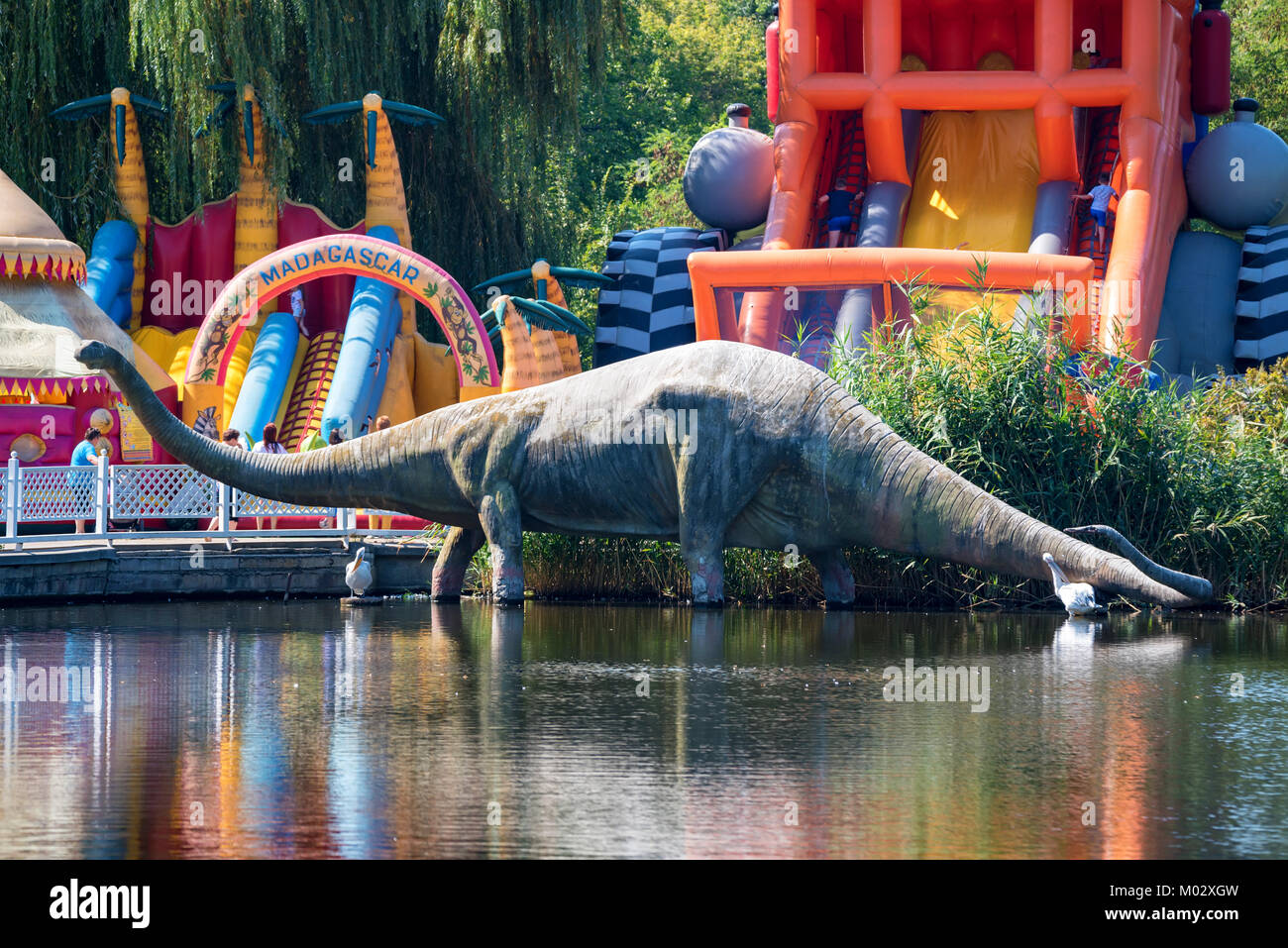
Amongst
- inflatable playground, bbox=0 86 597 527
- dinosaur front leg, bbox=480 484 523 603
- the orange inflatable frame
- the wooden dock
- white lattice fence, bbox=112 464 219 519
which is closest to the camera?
dinosaur front leg, bbox=480 484 523 603

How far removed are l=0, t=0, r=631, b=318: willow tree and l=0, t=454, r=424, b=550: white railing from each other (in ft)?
25.9

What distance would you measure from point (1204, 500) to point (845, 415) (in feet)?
12.5

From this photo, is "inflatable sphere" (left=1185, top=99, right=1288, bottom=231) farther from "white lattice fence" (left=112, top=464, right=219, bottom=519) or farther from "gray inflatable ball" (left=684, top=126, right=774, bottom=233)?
"white lattice fence" (left=112, top=464, right=219, bottom=519)

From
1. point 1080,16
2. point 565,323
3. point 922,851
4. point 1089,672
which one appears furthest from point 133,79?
point 922,851

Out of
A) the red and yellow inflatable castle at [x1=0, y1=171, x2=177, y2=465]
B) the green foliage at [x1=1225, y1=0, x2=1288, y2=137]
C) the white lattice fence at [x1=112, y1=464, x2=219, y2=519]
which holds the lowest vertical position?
the white lattice fence at [x1=112, y1=464, x2=219, y2=519]

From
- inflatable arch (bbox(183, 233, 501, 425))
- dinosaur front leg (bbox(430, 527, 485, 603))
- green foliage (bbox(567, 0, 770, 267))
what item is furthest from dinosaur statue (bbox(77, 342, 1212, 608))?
green foliage (bbox(567, 0, 770, 267))

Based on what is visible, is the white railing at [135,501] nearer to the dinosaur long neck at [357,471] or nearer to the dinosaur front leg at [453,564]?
the dinosaur front leg at [453,564]

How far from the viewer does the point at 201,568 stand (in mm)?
17453

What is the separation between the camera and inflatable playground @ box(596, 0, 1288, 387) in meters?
19.9

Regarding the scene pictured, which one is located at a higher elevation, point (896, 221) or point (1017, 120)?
point (1017, 120)

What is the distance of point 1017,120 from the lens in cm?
2358

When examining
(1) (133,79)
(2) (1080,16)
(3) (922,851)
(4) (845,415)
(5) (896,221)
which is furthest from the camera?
(1) (133,79)

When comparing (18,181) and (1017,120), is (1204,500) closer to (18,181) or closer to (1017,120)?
(1017,120)

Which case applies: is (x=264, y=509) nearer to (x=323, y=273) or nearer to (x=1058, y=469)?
(x=323, y=273)
